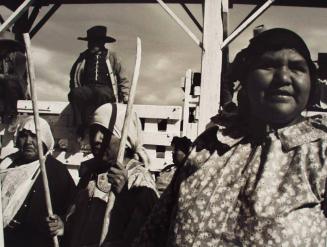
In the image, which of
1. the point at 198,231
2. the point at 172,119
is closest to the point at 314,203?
the point at 198,231

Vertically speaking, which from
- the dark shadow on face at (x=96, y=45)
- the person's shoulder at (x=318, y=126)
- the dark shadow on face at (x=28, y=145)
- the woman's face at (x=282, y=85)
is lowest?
the dark shadow on face at (x=28, y=145)

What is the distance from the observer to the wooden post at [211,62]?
382 centimetres

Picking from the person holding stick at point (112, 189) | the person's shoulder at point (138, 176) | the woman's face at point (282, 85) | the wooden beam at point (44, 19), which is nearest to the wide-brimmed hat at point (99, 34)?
the wooden beam at point (44, 19)

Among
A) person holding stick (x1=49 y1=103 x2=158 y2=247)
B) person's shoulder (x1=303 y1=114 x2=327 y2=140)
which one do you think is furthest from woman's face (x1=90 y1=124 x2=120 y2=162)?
person's shoulder (x1=303 y1=114 x2=327 y2=140)

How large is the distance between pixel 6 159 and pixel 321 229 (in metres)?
3.43

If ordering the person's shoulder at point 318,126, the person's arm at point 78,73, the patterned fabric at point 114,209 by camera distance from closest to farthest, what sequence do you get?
the person's shoulder at point 318,126, the patterned fabric at point 114,209, the person's arm at point 78,73

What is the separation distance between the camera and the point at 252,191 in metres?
1.80

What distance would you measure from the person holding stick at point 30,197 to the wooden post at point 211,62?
1.25 m

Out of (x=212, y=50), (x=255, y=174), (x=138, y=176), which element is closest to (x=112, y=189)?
(x=138, y=176)

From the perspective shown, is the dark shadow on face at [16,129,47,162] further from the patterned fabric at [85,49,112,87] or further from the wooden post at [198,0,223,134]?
the patterned fabric at [85,49,112,87]

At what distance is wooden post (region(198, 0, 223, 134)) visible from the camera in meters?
3.82

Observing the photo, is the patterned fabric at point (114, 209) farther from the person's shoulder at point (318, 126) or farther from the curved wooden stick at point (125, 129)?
the person's shoulder at point (318, 126)

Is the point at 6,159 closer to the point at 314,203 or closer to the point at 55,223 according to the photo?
the point at 55,223

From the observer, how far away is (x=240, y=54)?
6.84 feet
